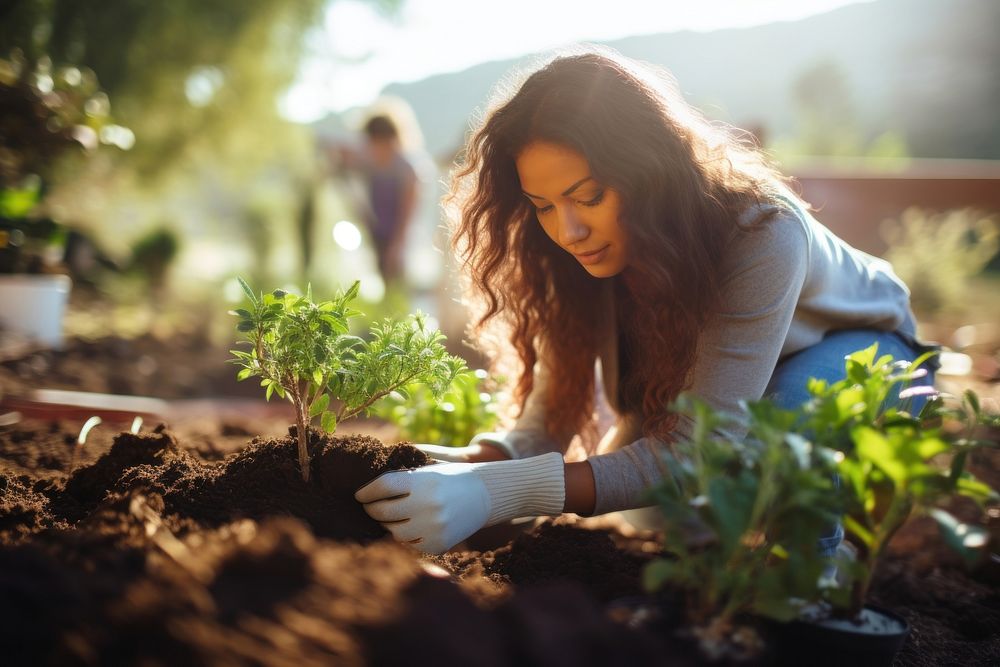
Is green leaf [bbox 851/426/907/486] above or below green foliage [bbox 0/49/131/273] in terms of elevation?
below

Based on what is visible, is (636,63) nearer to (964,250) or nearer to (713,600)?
(713,600)

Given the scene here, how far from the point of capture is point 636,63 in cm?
189

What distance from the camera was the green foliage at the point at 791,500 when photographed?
0.95m

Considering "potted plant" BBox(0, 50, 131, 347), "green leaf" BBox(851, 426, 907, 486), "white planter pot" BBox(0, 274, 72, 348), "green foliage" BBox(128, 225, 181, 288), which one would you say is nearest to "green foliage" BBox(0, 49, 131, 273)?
"potted plant" BBox(0, 50, 131, 347)

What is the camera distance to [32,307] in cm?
455

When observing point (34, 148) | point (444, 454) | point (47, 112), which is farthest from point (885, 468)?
point (34, 148)

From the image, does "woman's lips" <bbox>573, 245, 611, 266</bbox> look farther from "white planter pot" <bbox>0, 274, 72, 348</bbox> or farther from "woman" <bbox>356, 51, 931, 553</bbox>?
"white planter pot" <bbox>0, 274, 72, 348</bbox>

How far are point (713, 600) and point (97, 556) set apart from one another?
0.81 m

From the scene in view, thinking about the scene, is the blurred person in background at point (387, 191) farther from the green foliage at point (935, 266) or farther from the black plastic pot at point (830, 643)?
the black plastic pot at point (830, 643)

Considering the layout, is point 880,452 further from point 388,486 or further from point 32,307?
point 32,307

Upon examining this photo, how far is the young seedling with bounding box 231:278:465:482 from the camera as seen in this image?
1.42 metres

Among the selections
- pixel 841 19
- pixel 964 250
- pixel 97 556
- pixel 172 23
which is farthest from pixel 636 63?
pixel 841 19

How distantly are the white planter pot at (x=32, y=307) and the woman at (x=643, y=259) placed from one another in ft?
11.8

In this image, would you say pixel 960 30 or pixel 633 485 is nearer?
pixel 633 485
